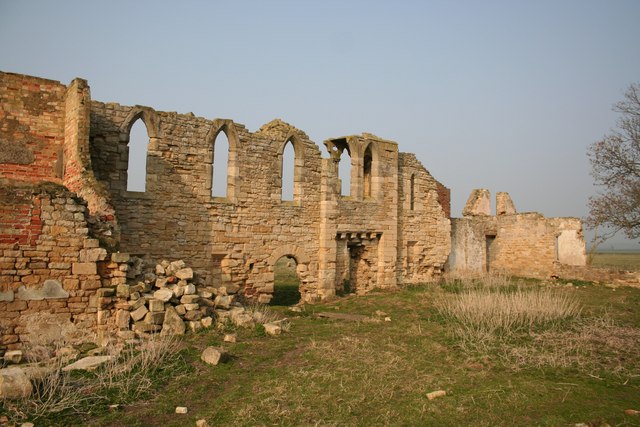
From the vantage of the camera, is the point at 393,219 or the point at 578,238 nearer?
the point at 393,219

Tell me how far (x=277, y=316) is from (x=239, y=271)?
8.52 feet

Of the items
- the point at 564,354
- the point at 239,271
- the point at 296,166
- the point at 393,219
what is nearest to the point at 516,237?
the point at 393,219

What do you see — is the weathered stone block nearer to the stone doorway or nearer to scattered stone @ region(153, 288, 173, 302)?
scattered stone @ region(153, 288, 173, 302)

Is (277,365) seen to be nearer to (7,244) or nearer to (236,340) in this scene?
(236,340)

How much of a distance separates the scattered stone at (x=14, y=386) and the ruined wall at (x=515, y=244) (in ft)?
60.3

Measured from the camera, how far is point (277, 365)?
7.78 meters

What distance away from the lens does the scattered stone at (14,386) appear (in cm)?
538

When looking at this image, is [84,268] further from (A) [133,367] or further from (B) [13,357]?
(A) [133,367]

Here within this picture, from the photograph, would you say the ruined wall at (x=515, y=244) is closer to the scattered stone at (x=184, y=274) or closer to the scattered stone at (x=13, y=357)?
the scattered stone at (x=184, y=274)

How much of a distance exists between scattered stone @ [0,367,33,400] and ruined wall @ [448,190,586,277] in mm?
18388

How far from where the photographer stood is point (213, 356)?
755 cm

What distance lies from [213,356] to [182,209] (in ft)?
20.3

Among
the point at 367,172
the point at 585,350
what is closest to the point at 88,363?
the point at 585,350

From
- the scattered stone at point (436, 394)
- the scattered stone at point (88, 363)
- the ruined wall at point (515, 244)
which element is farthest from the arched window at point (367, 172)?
the scattered stone at point (88, 363)
